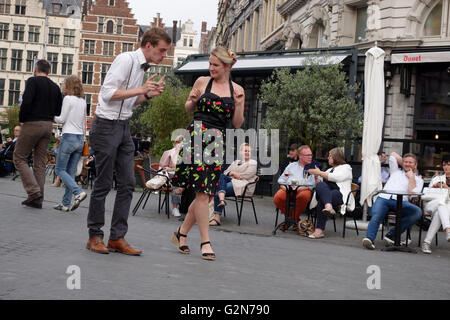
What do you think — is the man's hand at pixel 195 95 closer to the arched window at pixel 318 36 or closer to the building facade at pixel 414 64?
the building facade at pixel 414 64

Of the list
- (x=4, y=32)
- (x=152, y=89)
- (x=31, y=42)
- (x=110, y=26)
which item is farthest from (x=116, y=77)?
(x=110, y=26)

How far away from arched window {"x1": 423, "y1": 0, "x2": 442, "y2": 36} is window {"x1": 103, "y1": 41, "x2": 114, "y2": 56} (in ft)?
156

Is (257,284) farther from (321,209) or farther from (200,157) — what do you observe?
(321,209)

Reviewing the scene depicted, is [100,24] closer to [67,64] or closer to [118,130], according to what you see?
[67,64]

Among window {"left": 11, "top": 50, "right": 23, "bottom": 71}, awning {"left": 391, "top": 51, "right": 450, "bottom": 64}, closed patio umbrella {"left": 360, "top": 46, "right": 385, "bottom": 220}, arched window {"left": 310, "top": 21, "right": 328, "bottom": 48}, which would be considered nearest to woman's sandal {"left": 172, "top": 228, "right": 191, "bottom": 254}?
closed patio umbrella {"left": 360, "top": 46, "right": 385, "bottom": 220}

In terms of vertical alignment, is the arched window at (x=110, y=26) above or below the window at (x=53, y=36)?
above

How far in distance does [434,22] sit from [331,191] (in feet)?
38.7

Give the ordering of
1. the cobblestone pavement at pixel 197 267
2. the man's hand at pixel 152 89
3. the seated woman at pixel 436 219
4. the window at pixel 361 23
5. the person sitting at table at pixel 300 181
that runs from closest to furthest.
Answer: the cobblestone pavement at pixel 197 267, the man's hand at pixel 152 89, the seated woman at pixel 436 219, the person sitting at table at pixel 300 181, the window at pixel 361 23

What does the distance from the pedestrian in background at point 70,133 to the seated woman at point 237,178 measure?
236 centimetres

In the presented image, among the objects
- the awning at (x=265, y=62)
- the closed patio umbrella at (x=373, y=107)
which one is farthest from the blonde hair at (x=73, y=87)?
the awning at (x=265, y=62)

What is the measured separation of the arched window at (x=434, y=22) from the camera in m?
18.6

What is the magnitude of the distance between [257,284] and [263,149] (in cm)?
1449

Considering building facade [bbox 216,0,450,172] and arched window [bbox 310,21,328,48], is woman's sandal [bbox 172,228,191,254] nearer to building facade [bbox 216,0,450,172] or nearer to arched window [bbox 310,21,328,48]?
building facade [bbox 216,0,450,172]

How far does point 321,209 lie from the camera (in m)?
8.95
